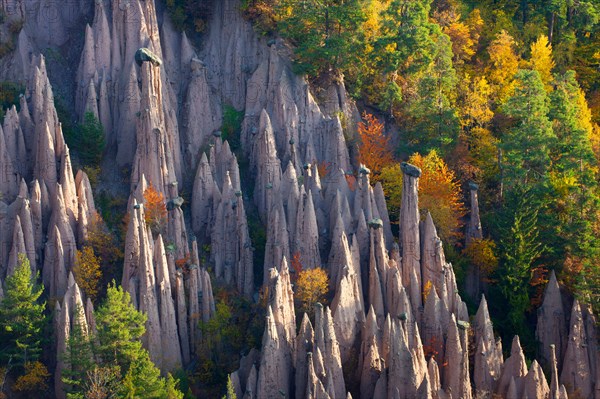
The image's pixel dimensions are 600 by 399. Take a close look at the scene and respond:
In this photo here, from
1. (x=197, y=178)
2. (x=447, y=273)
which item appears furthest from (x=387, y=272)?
(x=197, y=178)

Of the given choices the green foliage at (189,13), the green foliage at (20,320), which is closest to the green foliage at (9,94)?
the green foliage at (189,13)

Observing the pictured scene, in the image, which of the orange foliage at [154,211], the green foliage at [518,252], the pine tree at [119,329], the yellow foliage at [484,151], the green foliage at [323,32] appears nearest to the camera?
the pine tree at [119,329]

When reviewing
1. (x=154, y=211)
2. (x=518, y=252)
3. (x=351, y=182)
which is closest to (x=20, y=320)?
(x=154, y=211)

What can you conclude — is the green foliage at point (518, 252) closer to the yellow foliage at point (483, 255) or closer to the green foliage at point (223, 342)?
the yellow foliage at point (483, 255)

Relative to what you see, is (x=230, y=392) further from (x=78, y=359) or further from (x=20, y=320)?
(x=20, y=320)

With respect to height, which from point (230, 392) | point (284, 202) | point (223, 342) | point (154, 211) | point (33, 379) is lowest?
point (230, 392)

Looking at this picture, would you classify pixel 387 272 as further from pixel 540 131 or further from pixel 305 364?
pixel 540 131

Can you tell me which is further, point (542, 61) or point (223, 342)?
point (542, 61)
